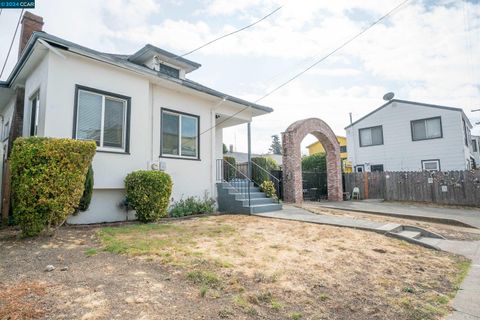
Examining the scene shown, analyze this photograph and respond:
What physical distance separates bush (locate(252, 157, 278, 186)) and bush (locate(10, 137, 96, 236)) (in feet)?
27.8

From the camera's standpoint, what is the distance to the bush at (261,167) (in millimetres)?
13055

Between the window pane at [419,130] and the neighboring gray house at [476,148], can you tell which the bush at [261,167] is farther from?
the neighboring gray house at [476,148]

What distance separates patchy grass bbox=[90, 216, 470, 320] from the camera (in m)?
2.69

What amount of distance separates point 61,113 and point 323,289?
21.8ft

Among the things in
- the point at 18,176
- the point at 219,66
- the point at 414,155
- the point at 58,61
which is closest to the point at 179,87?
the point at 219,66

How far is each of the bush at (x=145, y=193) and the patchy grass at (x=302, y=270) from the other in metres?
0.86

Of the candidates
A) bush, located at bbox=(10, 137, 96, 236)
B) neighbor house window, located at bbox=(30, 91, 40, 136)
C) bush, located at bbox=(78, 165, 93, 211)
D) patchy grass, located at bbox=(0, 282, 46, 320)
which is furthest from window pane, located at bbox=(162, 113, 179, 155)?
patchy grass, located at bbox=(0, 282, 46, 320)

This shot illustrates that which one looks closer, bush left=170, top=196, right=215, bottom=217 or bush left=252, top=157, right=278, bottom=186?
bush left=170, top=196, right=215, bottom=217

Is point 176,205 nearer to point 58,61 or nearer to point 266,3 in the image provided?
point 58,61

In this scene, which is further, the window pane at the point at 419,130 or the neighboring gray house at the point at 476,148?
the neighboring gray house at the point at 476,148

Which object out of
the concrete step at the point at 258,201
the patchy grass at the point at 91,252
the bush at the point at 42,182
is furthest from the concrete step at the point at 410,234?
the bush at the point at 42,182

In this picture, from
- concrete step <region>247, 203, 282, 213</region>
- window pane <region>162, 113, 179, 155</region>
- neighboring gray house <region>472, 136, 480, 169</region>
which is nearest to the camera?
window pane <region>162, 113, 179, 155</region>

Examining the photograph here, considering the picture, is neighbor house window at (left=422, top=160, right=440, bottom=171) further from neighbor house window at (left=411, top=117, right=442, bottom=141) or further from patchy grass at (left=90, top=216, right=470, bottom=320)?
patchy grass at (left=90, top=216, right=470, bottom=320)

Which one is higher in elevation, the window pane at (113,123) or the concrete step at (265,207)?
the window pane at (113,123)
